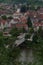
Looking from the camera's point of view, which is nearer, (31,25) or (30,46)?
(30,46)

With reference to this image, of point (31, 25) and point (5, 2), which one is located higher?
point (31, 25)

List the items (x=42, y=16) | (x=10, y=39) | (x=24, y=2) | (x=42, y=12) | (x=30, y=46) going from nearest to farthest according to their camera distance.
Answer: (x=30, y=46), (x=10, y=39), (x=42, y=16), (x=42, y=12), (x=24, y=2)

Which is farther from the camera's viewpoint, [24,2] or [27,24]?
[24,2]

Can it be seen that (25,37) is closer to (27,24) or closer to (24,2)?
(27,24)

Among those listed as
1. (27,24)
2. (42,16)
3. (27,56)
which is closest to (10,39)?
(27,56)

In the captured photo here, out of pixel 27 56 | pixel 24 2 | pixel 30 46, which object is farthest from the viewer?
pixel 24 2

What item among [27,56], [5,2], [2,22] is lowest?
[5,2]

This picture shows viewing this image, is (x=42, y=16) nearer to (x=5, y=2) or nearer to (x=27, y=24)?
(x=27, y=24)

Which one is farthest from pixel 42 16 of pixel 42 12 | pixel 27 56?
pixel 27 56

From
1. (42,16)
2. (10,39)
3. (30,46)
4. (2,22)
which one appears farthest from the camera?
(42,16)
